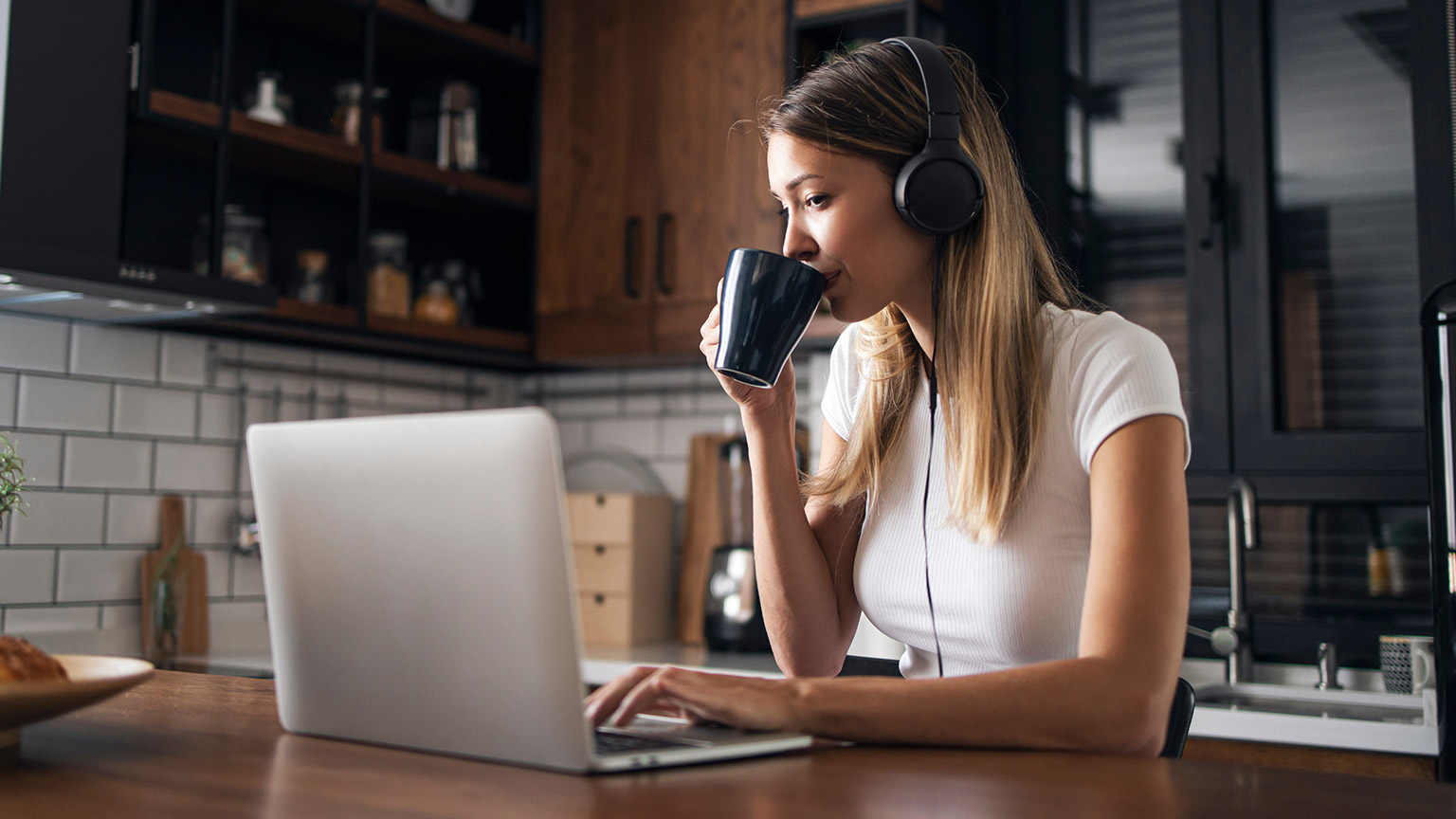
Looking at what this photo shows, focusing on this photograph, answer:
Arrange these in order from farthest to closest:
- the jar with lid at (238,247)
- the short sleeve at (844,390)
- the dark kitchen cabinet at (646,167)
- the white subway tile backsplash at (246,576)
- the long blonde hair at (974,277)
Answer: the dark kitchen cabinet at (646,167), the white subway tile backsplash at (246,576), the jar with lid at (238,247), the short sleeve at (844,390), the long blonde hair at (974,277)

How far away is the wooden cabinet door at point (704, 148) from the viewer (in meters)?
2.90

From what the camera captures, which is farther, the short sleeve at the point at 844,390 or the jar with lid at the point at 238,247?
the jar with lid at the point at 238,247

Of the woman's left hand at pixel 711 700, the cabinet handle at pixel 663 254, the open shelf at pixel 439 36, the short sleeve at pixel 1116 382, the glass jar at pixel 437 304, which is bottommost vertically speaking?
the woman's left hand at pixel 711 700

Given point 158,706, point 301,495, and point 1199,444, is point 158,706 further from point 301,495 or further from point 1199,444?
point 1199,444

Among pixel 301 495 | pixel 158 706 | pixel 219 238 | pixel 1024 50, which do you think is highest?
pixel 1024 50

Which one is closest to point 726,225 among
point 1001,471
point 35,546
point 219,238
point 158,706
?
point 219,238

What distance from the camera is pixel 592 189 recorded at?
3.15 meters

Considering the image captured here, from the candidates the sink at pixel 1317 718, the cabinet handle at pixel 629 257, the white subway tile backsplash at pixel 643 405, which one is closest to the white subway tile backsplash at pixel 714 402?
the white subway tile backsplash at pixel 643 405

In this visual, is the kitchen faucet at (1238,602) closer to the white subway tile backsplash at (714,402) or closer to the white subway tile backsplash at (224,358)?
the white subway tile backsplash at (714,402)

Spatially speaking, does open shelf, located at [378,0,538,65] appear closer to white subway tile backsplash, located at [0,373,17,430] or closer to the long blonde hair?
white subway tile backsplash, located at [0,373,17,430]

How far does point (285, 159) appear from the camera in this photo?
271 centimetres

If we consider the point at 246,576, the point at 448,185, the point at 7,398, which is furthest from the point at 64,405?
the point at 448,185

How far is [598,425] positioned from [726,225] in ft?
2.63

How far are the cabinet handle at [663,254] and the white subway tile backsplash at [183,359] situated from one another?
40.8 inches
